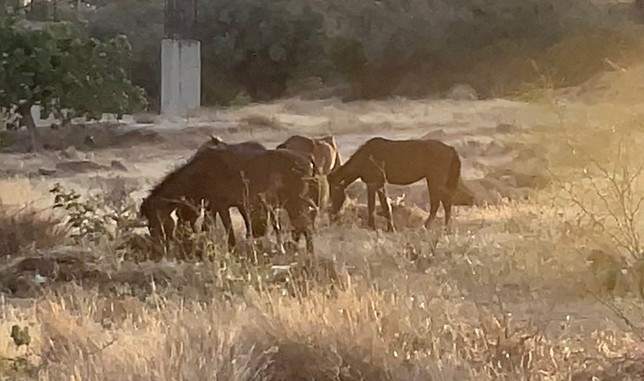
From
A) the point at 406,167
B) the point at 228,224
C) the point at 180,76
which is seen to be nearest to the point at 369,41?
the point at 180,76

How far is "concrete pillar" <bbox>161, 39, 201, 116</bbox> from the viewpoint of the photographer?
17.5 metres

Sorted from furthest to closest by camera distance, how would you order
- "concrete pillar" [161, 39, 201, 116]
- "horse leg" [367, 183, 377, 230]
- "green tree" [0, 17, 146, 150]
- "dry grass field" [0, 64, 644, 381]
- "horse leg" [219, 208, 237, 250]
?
"concrete pillar" [161, 39, 201, 116] < "green tree" [0, 17, 146, 150] < "horse leg" [367, 183, 377, 230] < "horse leg" [219, 208, 237, 250] < "dry grass field" [0, 64, 644, 381]

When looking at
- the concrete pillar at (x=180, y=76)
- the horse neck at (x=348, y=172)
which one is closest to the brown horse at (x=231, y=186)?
the horse neck at (x=348, y=172)

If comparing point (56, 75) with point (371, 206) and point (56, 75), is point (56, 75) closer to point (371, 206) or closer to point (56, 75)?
point (56, 75)

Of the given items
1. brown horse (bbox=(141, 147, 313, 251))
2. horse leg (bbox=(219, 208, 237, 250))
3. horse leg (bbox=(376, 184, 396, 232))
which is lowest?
horse leg (bbox=(376, 184, 396, 232))

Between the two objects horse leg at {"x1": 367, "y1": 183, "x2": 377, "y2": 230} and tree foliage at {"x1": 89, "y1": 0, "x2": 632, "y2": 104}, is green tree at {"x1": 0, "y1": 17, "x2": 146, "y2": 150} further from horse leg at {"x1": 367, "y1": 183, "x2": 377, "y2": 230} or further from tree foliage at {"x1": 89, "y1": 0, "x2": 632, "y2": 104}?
horse leg at {"x1": 367, "y1": 183, "x2": 377, "y2": 230}

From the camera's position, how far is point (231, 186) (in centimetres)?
765

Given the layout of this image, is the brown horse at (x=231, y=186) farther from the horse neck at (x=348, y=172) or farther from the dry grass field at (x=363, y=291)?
the horse neck at (x=348, y=172)

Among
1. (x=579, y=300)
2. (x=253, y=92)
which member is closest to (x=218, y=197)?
(x=579, y=300)

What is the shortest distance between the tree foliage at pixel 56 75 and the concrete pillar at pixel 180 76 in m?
2.02

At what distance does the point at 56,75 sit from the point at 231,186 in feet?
26.7

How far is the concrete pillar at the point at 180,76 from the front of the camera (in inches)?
691

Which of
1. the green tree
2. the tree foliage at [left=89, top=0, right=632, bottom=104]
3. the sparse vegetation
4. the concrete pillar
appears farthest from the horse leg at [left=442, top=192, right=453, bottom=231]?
the tree foliage at [left=89, top=0, right=632, bottom=104]

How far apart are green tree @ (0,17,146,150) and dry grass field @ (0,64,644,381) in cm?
492
